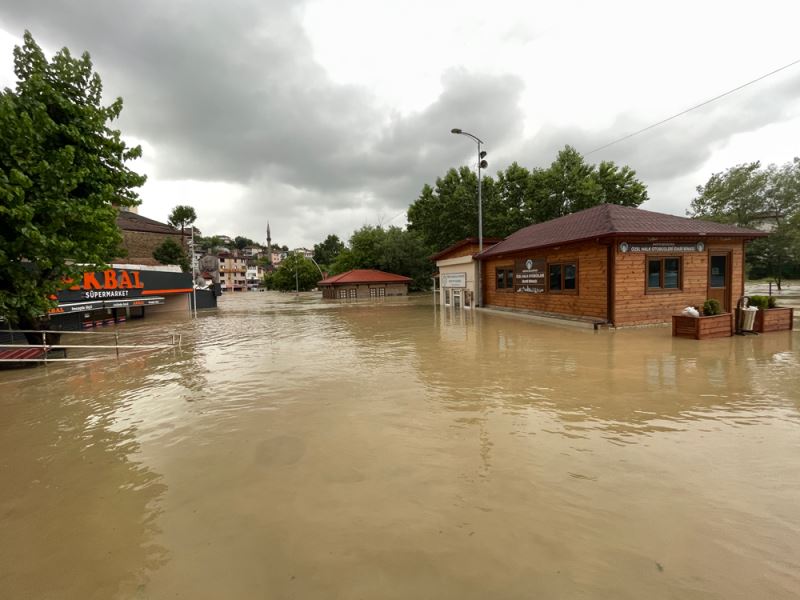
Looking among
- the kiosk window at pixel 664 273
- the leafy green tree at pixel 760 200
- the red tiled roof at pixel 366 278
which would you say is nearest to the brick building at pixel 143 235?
the red tiled roof at pixel 366 278

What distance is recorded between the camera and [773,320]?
41.7 ft

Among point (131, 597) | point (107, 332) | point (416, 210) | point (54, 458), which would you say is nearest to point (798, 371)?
point (131, 597)

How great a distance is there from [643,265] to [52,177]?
19.5 meters

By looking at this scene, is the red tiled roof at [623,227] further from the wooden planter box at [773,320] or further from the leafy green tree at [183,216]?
the leafy green tree at [183,216]

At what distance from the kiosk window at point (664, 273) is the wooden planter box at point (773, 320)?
2.95 m

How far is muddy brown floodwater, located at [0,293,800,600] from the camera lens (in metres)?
2.80

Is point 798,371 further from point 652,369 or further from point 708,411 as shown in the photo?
point 708,411

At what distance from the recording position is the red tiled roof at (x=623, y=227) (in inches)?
573

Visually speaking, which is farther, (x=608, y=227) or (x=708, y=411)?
(x=608, y=227)

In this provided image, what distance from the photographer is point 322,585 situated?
107 inches

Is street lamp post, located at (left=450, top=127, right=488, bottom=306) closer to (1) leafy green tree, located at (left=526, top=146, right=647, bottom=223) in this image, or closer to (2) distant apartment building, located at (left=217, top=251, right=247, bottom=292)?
(1) leafy green tree, located at (left=526, top=146, right=647, bottom=223)

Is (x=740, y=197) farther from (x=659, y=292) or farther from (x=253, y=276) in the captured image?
(x=253, y=276)

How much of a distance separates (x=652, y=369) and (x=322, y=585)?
8535 millimetres

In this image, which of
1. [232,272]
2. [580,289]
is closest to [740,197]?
[580,289]
